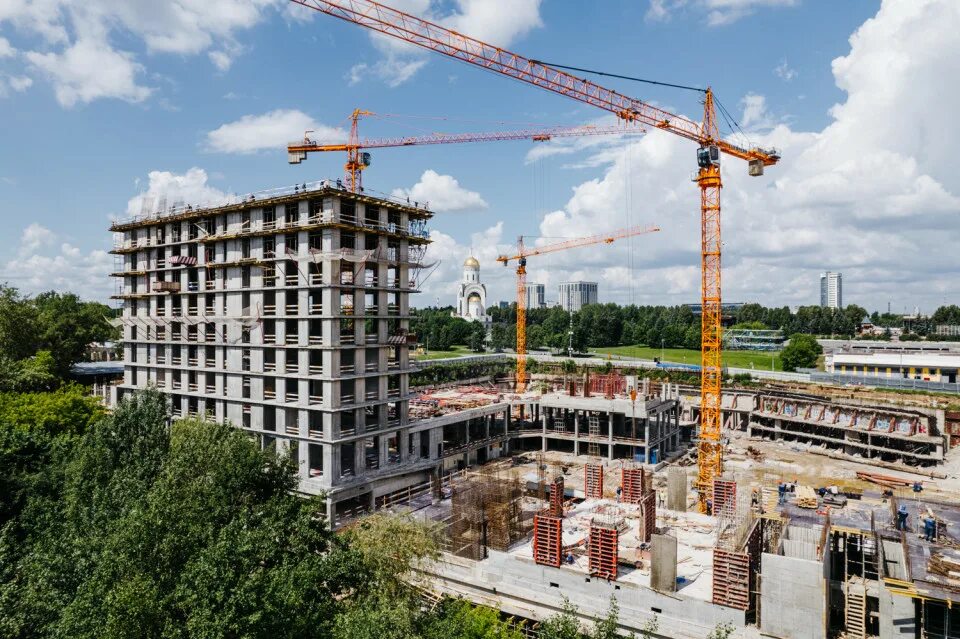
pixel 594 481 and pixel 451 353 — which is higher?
pixel 451 353

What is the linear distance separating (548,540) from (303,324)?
2363 centimetres

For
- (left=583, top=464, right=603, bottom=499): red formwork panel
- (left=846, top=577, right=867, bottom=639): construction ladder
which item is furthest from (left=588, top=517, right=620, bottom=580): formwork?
(left=583, top=464, right=603, bottom=499): red formwork panel

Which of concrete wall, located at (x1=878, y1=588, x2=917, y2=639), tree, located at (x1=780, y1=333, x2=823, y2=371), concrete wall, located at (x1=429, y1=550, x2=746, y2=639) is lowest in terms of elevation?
concrete wall, located at (x1=429, y1=550, x2=746, y2=639)

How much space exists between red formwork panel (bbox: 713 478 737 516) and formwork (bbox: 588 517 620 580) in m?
9.91

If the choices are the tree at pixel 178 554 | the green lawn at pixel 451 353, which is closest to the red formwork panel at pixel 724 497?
the tree at pixel 178 554

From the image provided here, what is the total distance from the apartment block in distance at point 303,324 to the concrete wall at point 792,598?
2697cm

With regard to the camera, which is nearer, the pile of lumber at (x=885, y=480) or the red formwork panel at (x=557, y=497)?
the red formwork panel at (x=557, y=497)

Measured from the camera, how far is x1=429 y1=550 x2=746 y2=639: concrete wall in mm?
25266

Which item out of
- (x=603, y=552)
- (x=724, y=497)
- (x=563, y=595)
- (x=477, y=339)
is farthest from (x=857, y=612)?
(x=477, y=339)

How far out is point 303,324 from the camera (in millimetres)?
42406

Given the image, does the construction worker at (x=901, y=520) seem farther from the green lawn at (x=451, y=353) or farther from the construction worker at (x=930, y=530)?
the green lawn at (x=451, y=353)

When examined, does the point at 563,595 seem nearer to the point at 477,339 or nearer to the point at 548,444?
the point at 548,444

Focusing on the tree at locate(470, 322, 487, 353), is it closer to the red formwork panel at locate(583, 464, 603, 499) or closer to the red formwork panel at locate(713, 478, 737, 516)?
the red formwork panel at locate(583, 464, 603, 499)

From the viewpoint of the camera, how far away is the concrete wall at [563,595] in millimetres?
25266
